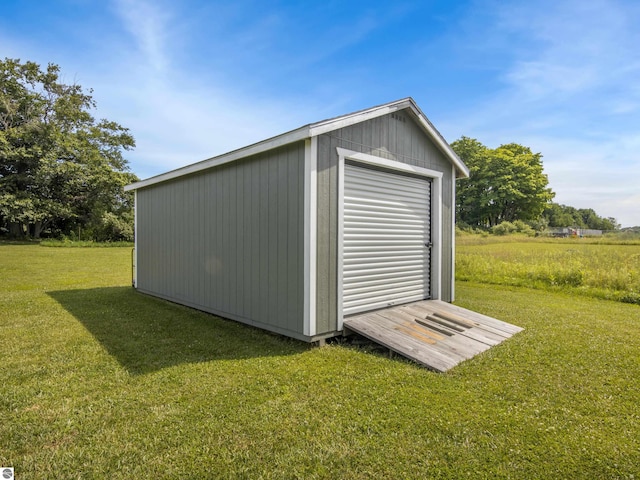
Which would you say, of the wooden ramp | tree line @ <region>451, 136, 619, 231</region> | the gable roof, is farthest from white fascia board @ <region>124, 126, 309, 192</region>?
tree line @ <region>451, 136, 619, 231</region>

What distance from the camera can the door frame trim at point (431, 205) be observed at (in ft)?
13.4

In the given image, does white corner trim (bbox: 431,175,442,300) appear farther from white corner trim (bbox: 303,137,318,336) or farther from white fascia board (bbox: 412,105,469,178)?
white corner trim (bbox: 303,137,318,336)

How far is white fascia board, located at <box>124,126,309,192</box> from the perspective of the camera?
12.3 ft

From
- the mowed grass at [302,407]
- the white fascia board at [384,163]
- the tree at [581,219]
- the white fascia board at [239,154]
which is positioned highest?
the tree at [581,219]

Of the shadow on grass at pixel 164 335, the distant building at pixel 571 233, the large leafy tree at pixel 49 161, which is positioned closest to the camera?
the shadow on grass at pixel 164 335

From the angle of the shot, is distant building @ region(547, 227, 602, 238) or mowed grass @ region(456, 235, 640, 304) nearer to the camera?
mowed grass @ region(456, 235, 640, 304)

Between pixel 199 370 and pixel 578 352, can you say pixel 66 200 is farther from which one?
pixel 578 352

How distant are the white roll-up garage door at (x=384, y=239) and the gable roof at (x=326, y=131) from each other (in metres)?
0.63

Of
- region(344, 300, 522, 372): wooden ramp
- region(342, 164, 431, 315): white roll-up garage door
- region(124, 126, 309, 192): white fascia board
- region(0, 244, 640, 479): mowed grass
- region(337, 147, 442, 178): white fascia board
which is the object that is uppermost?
region(124, 126, 309, 192): white fascia board

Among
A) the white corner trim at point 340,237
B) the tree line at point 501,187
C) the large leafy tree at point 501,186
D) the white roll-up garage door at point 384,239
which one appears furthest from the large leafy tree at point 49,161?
the large leafy tree at point 501,186

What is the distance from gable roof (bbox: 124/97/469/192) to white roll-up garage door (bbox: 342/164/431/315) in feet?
2.07

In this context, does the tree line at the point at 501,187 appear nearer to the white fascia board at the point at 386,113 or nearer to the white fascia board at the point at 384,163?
the white fascia board at the point at 386,113

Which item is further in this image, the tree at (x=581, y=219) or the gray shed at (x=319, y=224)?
the tree at (x=581, y=219)

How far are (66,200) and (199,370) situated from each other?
24652 millimetres
